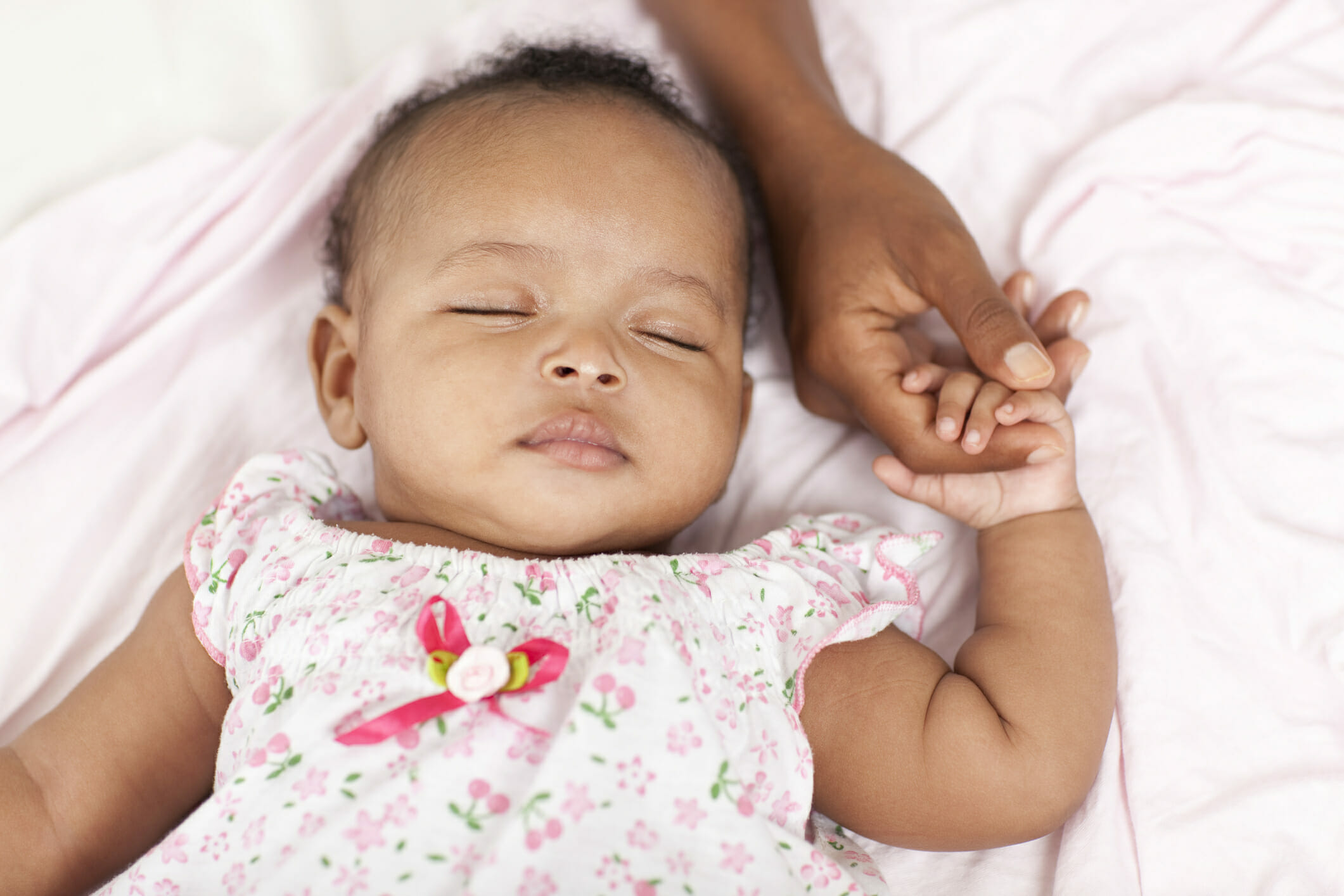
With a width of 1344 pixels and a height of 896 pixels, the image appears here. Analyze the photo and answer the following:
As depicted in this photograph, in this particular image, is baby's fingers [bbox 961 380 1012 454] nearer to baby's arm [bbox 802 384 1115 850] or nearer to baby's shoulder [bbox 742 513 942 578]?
baby's arm [bbox 802 384 1115 850]

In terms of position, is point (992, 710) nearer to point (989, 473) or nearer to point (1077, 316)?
point (989, 473)

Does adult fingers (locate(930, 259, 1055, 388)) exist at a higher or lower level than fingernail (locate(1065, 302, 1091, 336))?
higher

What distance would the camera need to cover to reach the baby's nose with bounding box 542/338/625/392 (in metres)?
1.39

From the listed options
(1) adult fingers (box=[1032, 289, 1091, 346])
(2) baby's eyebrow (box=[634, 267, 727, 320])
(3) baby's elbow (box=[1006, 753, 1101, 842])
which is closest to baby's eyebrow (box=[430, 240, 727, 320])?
(2) baby's eyebrow (box=[634, 267, 727, 320])

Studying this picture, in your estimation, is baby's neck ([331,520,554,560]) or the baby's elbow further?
baby's neck ([331,520,554,560])

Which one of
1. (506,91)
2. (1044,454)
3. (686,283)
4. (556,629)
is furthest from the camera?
(506,91)

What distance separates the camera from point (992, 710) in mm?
1410

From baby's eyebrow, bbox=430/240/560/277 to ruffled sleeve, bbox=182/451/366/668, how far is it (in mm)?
436

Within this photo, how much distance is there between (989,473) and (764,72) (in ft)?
3.03

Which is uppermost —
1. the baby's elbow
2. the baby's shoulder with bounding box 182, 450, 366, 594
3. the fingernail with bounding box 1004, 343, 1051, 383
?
the fingernail with bounding box 1004, 343, 1051, 383

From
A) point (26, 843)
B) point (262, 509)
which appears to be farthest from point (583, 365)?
point (26, 843)

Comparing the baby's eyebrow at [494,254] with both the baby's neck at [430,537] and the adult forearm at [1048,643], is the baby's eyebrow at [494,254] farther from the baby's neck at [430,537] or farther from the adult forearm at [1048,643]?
the adult forearm at [1048,643]

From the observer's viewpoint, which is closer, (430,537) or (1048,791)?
(1048,791)

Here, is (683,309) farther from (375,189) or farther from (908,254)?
(375,189)
